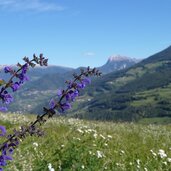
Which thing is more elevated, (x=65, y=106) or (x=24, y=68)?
(x=24, y=68)

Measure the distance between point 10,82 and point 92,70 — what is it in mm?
748

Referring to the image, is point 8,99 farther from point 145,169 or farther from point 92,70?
point 145,169

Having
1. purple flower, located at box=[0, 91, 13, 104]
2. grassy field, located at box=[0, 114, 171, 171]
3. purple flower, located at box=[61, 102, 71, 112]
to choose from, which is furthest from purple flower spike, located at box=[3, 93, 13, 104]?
grassy field, located at box=[0, 114, 171, 171]

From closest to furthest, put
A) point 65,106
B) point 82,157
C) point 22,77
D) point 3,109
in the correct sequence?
point 3,109 → point 22,77 → point 65,106 → point 82,157

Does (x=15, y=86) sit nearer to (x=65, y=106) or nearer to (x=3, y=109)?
(x=3, y=109)

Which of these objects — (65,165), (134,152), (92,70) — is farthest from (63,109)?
(134,152)

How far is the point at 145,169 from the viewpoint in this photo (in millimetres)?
8328

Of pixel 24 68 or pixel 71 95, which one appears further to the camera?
pixel 71 95

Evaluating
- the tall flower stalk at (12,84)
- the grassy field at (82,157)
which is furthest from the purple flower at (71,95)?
the grassy field at (82,157)

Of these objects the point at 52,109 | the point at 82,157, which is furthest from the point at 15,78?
the point at 82,157

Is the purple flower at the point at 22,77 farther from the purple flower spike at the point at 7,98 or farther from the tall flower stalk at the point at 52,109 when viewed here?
the purple flower spike at the point at 7,98

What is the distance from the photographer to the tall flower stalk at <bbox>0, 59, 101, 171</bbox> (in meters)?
3.47

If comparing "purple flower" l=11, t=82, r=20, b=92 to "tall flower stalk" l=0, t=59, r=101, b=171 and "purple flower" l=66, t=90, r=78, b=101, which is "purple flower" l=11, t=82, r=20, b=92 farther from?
"purple flower" l=66, t=90, r=78, b=101

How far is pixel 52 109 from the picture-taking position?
355cm
